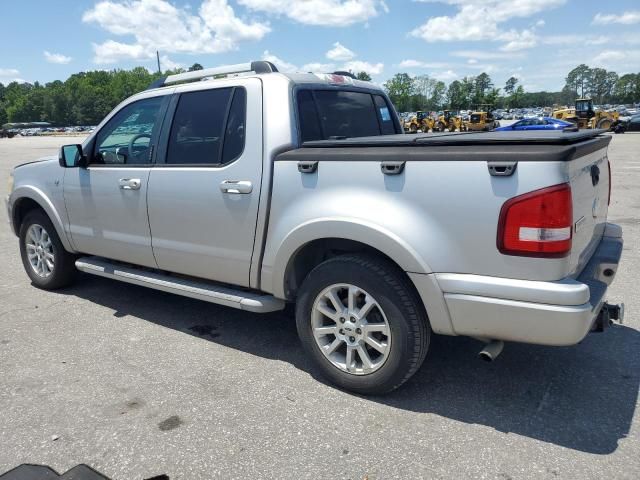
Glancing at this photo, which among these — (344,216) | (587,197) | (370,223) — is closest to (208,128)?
(344,216)

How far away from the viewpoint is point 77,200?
4.76 metres

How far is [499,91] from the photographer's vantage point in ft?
327

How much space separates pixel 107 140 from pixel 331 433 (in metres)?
3.21

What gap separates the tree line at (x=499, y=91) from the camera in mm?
107750

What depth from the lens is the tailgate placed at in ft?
8.89

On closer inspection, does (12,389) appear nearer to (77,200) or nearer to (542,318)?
(77,200)

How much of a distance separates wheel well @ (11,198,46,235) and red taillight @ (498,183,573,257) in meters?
4.57

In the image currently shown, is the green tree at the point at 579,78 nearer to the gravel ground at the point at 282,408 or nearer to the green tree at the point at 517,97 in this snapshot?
the green tree at the point at 517,97

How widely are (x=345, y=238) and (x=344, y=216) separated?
0.42 ft

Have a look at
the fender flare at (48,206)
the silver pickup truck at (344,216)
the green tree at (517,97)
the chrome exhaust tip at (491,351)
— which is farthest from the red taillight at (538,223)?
the green tree at (517,97)

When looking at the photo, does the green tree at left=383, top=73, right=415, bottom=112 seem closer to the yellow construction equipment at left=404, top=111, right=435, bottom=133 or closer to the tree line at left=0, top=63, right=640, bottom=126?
the tree line at left=0, top=63, right=640, bottom=126

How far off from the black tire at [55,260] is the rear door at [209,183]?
1.60 meters

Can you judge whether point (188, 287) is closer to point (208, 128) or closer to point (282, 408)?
point (208, 128)

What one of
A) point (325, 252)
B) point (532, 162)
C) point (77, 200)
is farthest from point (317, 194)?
point (77, 200)
